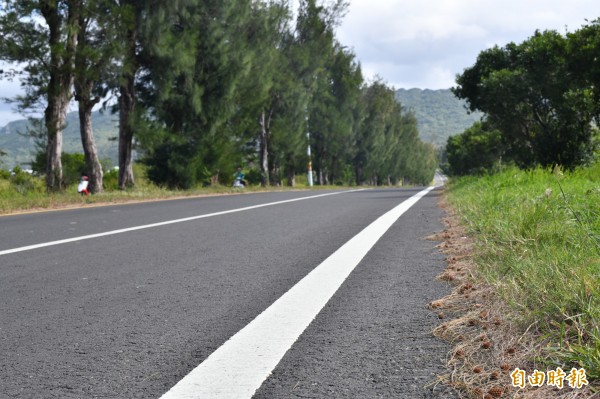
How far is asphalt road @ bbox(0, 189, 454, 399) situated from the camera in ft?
7.41

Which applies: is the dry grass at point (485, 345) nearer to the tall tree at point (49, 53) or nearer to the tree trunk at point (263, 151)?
the tall tree at point (49, 53)

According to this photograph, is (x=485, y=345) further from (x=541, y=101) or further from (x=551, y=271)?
(x=541, y=101)

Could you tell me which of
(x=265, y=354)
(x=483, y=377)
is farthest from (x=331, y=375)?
(x=483, y=377)

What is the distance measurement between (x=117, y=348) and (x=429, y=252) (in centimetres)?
344

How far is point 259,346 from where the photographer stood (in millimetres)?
2633

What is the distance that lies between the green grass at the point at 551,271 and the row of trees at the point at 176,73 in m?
15.6

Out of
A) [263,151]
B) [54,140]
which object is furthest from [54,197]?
[263,151]

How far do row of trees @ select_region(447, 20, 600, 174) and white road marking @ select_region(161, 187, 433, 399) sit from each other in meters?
18.4

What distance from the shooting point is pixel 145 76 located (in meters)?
23.9

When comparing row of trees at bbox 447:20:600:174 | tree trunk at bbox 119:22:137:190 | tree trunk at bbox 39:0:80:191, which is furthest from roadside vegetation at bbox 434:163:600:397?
tree trunk at bbox 119:22:137:190

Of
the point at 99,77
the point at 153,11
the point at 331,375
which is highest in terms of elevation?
the point at 153,11

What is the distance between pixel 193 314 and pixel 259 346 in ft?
2.55

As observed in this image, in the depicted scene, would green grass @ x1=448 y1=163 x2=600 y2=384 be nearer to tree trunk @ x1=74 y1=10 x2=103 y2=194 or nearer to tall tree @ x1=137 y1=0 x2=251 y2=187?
tree trunk @ x1=74 y1=10 x2=103 y2=194

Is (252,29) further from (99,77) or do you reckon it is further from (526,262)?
(526,262)
